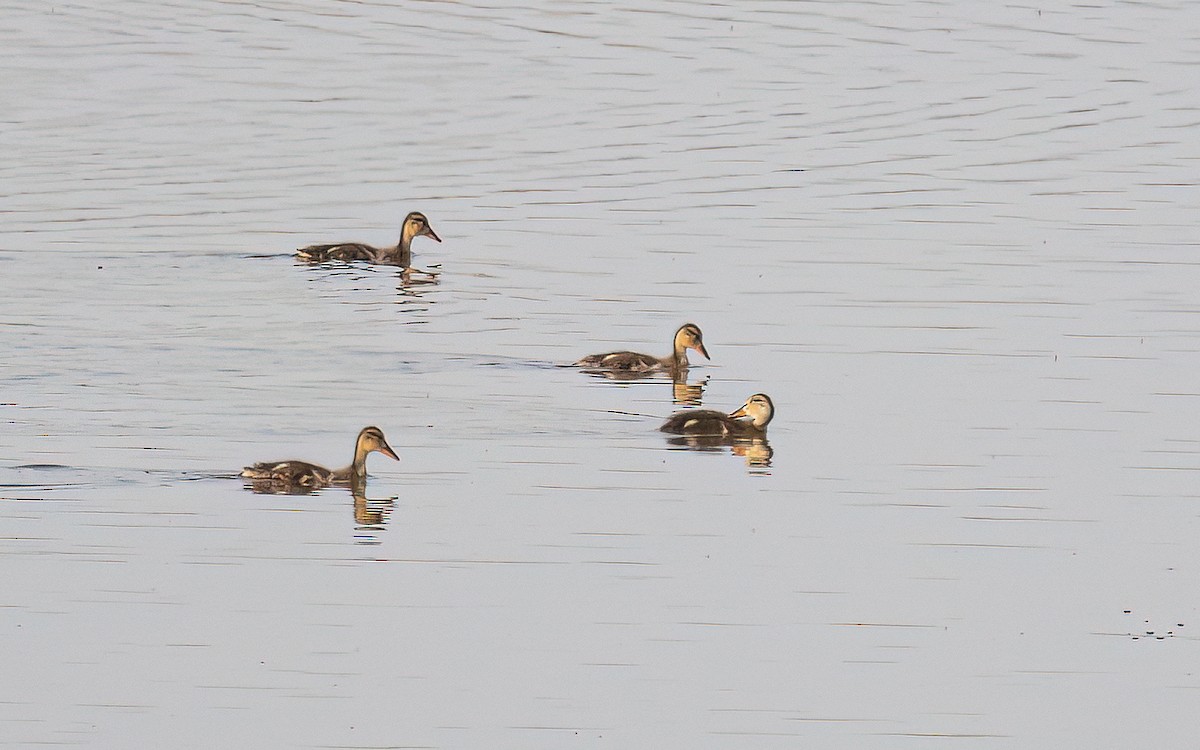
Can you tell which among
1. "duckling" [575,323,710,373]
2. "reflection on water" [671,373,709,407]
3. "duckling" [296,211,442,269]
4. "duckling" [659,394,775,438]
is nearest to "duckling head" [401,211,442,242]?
"duckling" [296,211,442,269]

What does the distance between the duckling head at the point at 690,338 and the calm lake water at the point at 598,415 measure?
22 cm

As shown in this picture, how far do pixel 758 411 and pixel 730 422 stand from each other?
25 cm

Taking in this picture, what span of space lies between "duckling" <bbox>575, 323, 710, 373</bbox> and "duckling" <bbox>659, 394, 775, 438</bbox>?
4.24ft

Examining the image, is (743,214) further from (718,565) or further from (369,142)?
(718,565)

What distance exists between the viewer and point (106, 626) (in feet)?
30.5

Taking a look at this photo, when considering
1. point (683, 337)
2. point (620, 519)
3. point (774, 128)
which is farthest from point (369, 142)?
point (620, 519)

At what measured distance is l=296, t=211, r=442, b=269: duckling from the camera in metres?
18.3

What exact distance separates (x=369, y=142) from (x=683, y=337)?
1079 centimetres

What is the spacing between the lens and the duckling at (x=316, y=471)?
11617 mm

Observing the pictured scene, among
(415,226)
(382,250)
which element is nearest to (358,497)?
(382,250)

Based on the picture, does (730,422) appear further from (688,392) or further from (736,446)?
(688,392)

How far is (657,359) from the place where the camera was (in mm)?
14953

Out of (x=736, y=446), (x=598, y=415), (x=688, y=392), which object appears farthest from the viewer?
(x=688, y=392)

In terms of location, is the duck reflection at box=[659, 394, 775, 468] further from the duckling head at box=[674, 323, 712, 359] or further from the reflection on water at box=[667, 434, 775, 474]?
the duckling head at box=[674, 323, 712, 359]
